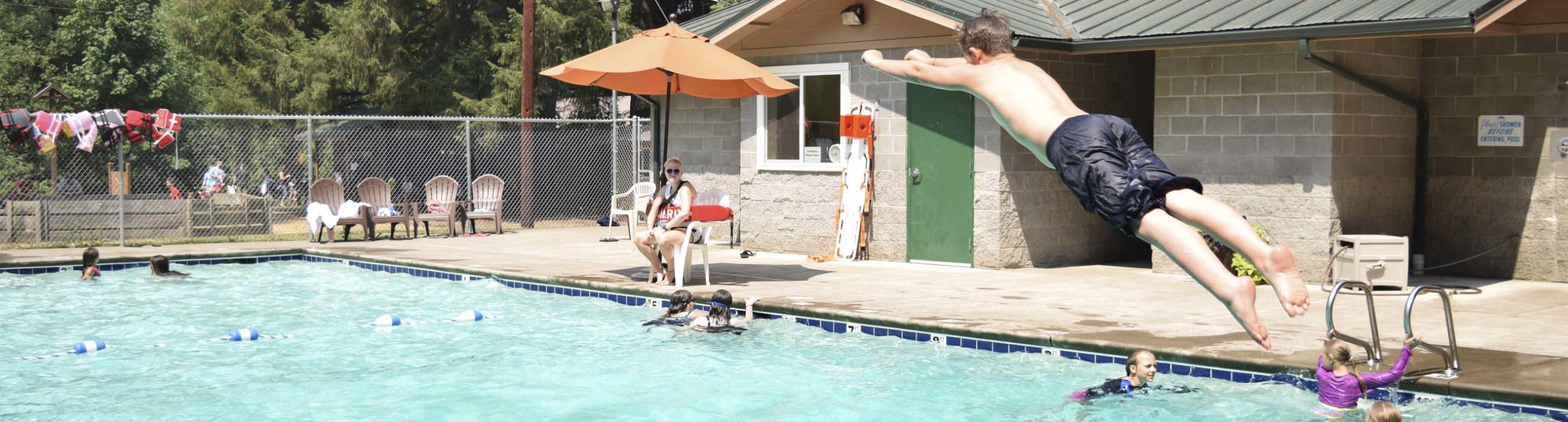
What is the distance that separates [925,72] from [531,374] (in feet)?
14.3

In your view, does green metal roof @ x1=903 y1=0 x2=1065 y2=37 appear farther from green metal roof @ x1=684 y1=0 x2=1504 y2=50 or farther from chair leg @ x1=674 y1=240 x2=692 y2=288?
chair leg @ x1=674 y1=240 x2=692 y2=288

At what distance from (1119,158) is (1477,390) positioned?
282cm

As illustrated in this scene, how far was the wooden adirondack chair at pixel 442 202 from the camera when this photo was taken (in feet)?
56.4

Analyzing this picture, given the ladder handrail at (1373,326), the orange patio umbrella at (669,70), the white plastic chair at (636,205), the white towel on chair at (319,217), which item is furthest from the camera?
the white towel on chair at (319,217)

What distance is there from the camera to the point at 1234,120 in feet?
38.2

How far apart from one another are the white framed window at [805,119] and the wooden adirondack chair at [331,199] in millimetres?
5470

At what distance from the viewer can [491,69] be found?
23984 millimetres

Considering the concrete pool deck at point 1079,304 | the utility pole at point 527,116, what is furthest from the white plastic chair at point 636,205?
the utility pole at point 527,116

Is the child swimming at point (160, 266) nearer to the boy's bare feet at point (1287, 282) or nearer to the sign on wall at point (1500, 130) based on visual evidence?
the boy's bare feet at point (1287, 282)

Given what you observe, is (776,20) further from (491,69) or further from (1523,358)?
(491,69)

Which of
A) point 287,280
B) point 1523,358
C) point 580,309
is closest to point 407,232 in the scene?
point 287,280

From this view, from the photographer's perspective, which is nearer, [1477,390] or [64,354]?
[1477,390]

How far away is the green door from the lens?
12.9m

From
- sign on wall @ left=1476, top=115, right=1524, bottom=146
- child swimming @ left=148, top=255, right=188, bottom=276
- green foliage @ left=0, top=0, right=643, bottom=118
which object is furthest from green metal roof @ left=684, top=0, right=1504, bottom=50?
green foliage @ left=0, top=0, right=643, bottom=118
